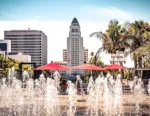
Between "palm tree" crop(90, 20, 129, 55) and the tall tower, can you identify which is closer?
"palm tree" crop(90, 20, 129, 55)

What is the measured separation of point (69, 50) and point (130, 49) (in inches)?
5158

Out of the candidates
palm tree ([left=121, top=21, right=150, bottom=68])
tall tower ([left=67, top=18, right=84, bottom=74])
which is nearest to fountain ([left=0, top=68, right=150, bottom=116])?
palm tree ([left=121, top=21, right=150, bottom=68])

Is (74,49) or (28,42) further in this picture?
(74,49)

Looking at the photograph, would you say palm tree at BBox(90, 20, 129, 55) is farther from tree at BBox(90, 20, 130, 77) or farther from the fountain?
the fountain

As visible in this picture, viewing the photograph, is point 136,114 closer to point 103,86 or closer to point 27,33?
point 103,86

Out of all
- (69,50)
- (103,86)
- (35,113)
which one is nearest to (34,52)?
(69,50)

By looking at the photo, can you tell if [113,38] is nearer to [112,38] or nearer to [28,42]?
[112,38]

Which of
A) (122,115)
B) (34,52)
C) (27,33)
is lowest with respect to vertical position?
(122,115)

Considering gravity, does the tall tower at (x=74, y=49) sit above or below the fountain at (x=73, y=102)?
above

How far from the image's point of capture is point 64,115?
37.0 ft

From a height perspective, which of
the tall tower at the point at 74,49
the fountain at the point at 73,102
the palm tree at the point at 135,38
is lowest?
the fountain at the point at 73,102

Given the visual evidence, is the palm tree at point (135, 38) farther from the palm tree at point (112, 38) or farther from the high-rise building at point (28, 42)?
the high-rise building at point (28, 42)

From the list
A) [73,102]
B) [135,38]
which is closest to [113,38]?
[135,38]

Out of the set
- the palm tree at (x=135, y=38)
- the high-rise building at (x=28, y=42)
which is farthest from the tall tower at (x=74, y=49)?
the palm tree at (x=135, y=38)
